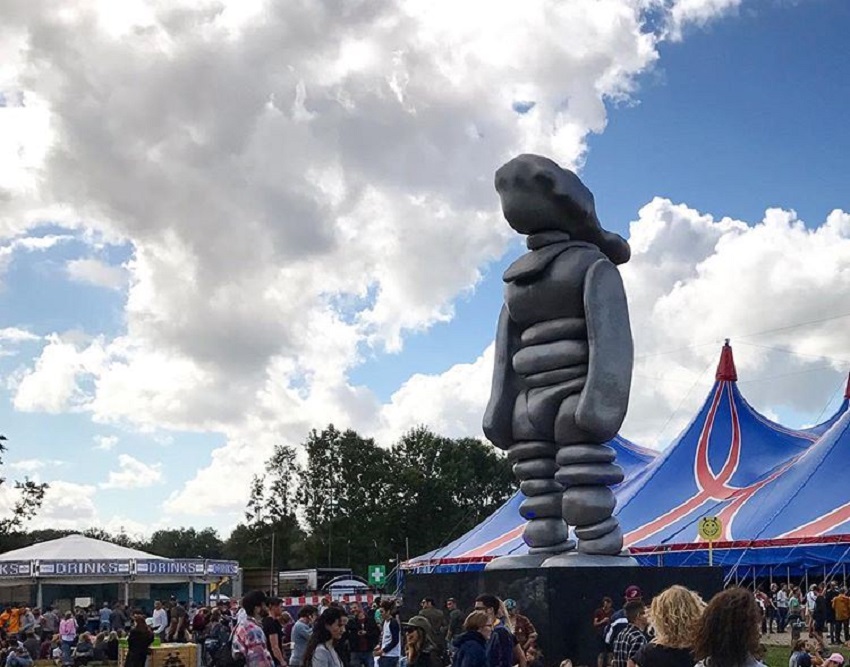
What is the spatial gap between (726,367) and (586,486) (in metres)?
20.7

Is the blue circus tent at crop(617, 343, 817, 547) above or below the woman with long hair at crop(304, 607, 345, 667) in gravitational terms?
above

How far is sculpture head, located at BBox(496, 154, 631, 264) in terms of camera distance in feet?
35.1

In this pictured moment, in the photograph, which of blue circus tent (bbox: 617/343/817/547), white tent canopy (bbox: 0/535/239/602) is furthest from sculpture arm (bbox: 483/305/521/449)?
white tent canopy (bbox: 0/535/239/602)

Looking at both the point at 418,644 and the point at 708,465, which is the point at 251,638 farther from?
the point at 708,465

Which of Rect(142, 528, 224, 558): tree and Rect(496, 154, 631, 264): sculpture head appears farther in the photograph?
Rect(142, 528, 224, 558): tree

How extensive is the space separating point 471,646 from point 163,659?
11.2 m

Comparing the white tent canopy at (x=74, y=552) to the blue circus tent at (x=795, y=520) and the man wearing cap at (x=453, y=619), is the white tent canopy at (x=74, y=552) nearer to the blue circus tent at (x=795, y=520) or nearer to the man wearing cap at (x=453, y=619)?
the blue circus tent at (x=795, y=520)

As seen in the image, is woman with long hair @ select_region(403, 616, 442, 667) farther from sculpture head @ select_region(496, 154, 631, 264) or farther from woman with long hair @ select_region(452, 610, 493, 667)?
sculpture head @ select_region(496, 154, 631, 264)

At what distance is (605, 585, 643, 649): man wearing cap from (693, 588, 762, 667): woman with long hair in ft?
9.30

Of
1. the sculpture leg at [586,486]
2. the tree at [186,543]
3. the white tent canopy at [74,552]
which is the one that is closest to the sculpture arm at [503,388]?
the sculpture leg at [586,486]

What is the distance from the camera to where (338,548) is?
191 ft

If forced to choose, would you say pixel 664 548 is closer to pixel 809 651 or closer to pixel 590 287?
pixel 809 651

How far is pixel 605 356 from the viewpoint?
33.7 feet

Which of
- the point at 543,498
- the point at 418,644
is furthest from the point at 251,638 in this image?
the point at 543,498
